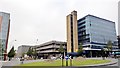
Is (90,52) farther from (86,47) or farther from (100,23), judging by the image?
(100,23)

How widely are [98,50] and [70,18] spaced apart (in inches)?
1043

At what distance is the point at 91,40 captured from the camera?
373 feet

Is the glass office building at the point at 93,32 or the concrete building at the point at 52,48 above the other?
the glass office building at the point at 93,32

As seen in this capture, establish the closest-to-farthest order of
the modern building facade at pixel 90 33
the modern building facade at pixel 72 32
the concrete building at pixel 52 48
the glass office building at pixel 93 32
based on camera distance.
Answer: the glass office building at pixel 93 32 → the modern building facade at pixel 90 33 → the modern building facade at pixel 72 32 → the concrete building at pixel 52 48

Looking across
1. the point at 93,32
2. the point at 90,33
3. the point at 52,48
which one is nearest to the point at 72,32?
the point at 90,33

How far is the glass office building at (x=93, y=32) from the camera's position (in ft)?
375

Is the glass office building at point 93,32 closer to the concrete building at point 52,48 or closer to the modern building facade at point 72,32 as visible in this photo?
the modern building facade at point 72,32

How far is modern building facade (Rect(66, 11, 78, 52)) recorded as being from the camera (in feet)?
392

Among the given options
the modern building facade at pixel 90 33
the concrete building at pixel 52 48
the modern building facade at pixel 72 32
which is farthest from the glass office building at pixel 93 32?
the concrete building at pixel 52 48

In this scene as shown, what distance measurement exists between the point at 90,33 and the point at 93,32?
318cm

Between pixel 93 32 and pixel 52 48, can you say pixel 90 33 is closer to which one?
pixel 93 32

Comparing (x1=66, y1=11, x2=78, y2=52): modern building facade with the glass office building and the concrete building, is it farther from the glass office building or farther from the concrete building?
the concrete building

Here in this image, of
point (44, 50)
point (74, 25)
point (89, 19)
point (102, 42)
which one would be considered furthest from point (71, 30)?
point (44, 50)

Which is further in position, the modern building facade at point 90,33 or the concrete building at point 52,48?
the concrete building at point 52,48
